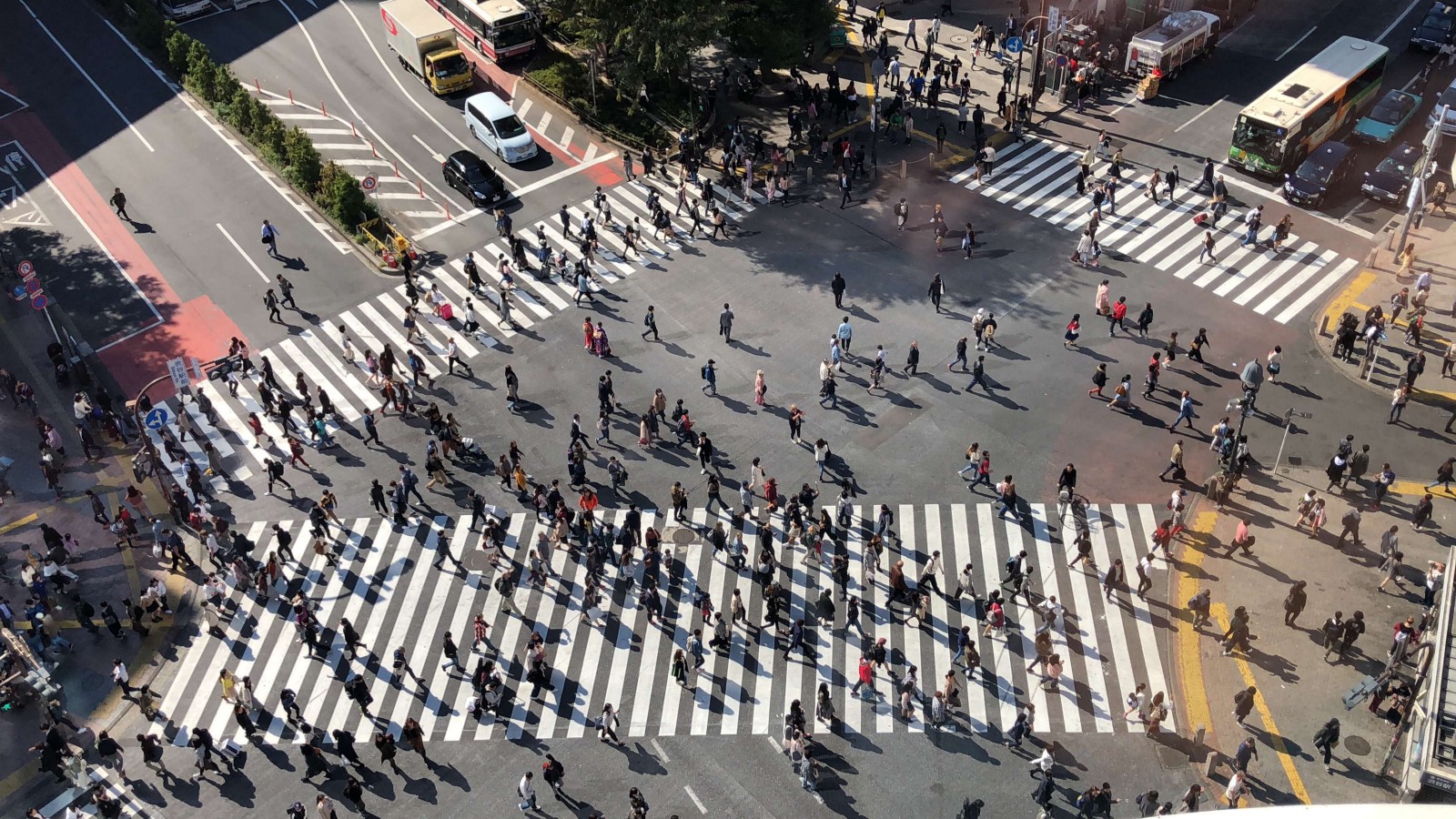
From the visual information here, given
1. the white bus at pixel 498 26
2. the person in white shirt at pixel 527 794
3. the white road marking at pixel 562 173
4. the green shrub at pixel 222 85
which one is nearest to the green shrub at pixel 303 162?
the green shrub at pixel 222 85

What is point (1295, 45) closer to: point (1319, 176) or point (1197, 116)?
point (1197, 116)

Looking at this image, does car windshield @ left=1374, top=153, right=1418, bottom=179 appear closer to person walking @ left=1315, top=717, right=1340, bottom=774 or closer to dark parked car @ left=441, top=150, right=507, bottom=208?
person walking @ left=1315, top=717, right=1340, bottom=774

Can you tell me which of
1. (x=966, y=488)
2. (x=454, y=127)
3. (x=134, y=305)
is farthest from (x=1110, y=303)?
(x=134, y=305)

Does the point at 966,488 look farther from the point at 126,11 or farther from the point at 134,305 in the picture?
the point at 126,11

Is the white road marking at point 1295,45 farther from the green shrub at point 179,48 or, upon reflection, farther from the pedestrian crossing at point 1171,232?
the green shrub at point 179,48

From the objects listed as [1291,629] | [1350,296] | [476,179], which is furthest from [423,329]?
[1350,296]

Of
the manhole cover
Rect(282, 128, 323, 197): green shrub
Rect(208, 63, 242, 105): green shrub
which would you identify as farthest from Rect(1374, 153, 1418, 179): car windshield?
Rect(208, 63, 242, 105): green shrub
